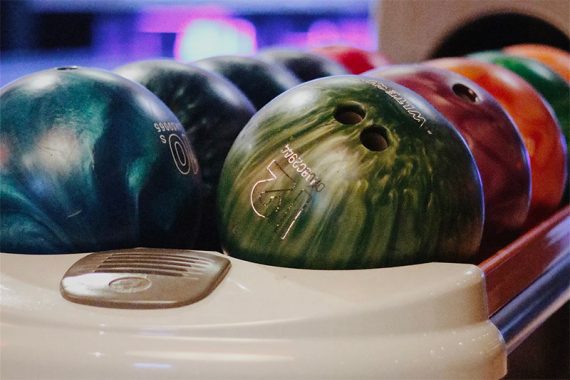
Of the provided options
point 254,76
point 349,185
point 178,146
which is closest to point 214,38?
point 254,76

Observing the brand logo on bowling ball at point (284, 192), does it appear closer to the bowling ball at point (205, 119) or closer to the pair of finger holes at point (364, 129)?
the pair of finger holes at point (364, 129)

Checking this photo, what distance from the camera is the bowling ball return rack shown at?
92 cm

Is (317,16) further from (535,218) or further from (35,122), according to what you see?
(35,122)

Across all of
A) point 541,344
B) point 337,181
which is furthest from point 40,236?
point 541,344

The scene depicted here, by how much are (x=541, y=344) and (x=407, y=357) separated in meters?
1.26

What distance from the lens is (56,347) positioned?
37.4 inches

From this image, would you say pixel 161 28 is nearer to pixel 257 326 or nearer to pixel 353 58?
pixel 353 58

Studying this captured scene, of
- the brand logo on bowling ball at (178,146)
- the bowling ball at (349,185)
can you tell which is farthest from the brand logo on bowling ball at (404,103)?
the brand logo on bowling ball at (178,146)

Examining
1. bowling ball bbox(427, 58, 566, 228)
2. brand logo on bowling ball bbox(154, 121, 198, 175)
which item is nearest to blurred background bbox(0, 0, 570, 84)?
bowling ball bbox(427, 58, 566, 228)

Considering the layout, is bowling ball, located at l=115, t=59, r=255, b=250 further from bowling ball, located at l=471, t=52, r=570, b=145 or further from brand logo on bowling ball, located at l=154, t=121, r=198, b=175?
bowling ball, located at l=471, t=52, r=570, b=145

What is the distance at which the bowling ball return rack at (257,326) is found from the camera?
0.92 metres

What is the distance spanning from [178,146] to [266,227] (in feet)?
0.78

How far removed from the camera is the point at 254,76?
1621 mm

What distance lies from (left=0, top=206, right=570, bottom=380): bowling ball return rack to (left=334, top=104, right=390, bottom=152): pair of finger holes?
16 cm
